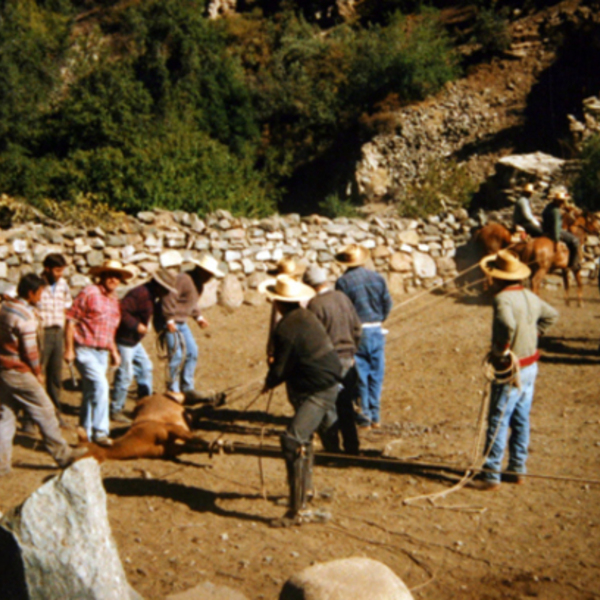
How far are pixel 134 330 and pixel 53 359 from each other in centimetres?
92

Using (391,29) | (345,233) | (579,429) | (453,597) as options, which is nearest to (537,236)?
(345,233)

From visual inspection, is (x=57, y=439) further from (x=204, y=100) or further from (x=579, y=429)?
(x=204, y=100)

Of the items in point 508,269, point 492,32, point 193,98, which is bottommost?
point 508,269

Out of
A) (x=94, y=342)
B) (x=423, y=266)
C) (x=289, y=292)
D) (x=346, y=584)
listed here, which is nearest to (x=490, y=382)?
(x=289, y=292)

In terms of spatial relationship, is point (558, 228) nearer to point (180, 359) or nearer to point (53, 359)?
point (180, 359)

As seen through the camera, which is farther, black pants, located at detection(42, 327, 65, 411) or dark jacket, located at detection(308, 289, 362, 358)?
black pants, located at detection(42, 327, 65, 411)

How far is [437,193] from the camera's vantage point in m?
17.5

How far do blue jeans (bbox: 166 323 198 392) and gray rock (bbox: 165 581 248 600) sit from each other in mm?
4117

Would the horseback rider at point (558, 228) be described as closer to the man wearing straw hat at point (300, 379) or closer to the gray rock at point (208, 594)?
the man wearing straw hat at point (300, 379)

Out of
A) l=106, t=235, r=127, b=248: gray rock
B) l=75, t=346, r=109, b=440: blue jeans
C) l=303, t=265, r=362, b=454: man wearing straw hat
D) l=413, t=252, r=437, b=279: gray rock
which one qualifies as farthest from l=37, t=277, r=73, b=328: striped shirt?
l=413, t=252, r=437, b=279: gray rock

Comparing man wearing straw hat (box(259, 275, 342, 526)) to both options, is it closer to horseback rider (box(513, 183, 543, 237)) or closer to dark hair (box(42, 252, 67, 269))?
dark hair (box(42, 252, 67, 269))

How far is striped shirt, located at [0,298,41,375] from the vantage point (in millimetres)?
6641

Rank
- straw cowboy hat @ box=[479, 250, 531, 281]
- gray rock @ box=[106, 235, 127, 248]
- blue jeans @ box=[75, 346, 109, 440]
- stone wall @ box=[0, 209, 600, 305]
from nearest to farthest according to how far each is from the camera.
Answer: straw cowboy hat @ box=[479, 250, 531, 281] → blue jeans @ box=[75, 346, 109, 440] → stone wall @ box=[0, 209, 600, 305] → gray rock @ box=[106, 235, 127, 248]

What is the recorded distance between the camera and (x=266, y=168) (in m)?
26.8
